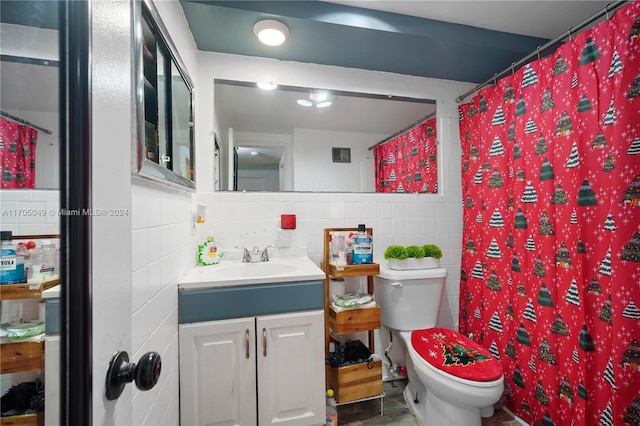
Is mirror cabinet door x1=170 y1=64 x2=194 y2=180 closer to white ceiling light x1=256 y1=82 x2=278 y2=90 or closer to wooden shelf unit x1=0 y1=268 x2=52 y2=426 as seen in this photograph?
white ceiling light x1=256 y1=82 x2=278 y2=90

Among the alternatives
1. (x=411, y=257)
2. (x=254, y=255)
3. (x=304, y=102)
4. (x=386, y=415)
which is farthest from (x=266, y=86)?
(x=386, y=415)

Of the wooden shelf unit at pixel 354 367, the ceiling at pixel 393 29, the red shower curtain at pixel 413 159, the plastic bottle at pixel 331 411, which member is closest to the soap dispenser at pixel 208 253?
the wooden shelf unit at pixel 354 367

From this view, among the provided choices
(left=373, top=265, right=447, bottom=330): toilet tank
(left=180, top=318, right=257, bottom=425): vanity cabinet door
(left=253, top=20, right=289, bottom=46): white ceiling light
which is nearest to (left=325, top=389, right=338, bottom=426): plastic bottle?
(left=180, top=318, right=257, bottom=425): vanity cabinet door

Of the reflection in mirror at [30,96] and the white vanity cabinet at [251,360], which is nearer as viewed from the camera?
the reflection in mirror at [30,96]

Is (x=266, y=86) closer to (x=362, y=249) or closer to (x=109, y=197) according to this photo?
(x=362, y=249)

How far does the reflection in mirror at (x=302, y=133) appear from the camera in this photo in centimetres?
166

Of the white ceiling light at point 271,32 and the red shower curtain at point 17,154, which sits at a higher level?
the white ceiling light at point 271,32

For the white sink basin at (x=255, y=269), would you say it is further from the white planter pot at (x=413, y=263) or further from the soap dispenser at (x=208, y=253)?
the white planter pot at (x=413, y=263)

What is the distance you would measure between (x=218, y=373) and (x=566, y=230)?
1.74 metres

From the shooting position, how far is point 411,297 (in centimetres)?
160

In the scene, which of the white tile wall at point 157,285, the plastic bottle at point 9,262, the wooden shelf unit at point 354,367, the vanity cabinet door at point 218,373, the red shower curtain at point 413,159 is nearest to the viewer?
the plastic bottle at point 9,262

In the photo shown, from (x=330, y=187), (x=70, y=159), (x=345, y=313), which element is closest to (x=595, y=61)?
(x=330, y=187)

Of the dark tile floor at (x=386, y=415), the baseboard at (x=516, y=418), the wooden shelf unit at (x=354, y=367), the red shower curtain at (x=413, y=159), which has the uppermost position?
the red shower curtain at (x=413, y=159)

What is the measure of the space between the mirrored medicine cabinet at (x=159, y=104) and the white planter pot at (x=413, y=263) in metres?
1.27
